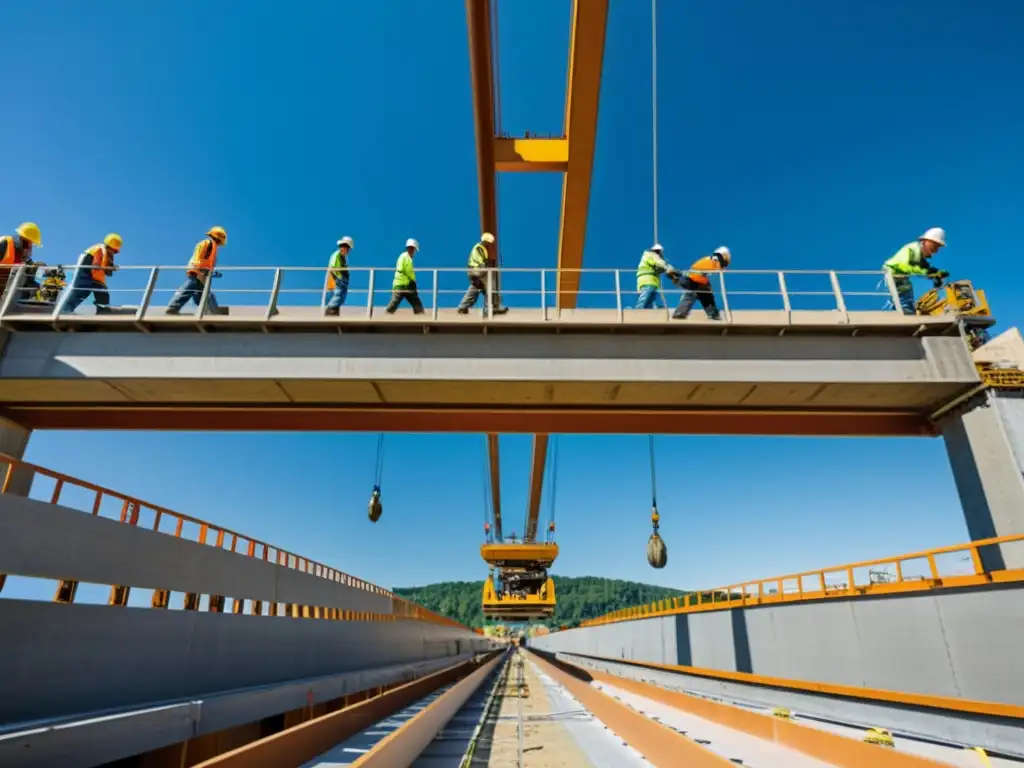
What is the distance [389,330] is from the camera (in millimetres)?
10047

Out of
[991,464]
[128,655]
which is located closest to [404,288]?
[128,655]

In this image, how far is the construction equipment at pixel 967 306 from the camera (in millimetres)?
9820

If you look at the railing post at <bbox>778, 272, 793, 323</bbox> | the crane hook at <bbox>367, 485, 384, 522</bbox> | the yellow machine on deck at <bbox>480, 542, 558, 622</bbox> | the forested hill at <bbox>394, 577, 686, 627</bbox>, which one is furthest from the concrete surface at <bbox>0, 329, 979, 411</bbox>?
the forested hill at <bbox>394, 577, 686, 627</bbox>

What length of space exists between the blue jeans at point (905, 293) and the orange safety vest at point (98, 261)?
48.4ft

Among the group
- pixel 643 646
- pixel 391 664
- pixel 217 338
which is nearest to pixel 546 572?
pixel 643 646

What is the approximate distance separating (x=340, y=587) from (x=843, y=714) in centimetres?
1059

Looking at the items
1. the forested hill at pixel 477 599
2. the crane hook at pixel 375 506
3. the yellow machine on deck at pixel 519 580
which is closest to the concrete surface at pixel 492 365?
the crane hook at pixel 375 506

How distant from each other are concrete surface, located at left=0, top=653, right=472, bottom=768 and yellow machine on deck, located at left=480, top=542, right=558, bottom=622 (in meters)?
25.9

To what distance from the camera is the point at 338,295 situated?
10.1m

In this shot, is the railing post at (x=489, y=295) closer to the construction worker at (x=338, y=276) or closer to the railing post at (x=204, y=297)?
the construction worker at (x=338, y=276)

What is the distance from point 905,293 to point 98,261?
596 inches

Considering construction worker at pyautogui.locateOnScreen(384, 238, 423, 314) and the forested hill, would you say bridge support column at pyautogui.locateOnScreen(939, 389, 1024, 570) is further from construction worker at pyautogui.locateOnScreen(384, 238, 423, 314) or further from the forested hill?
the forested hill

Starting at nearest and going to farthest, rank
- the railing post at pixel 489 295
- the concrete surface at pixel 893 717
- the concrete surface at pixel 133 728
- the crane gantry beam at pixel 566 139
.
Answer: the concrete surface at pixel 133 728 → the concrete surface at pixel 893 717 → the railing post at pixel 489 295 → the crane gantry beam at pixel 566 139

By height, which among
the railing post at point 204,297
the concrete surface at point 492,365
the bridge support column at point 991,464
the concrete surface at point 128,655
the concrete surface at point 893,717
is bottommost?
the concrete surface at point 893,717
